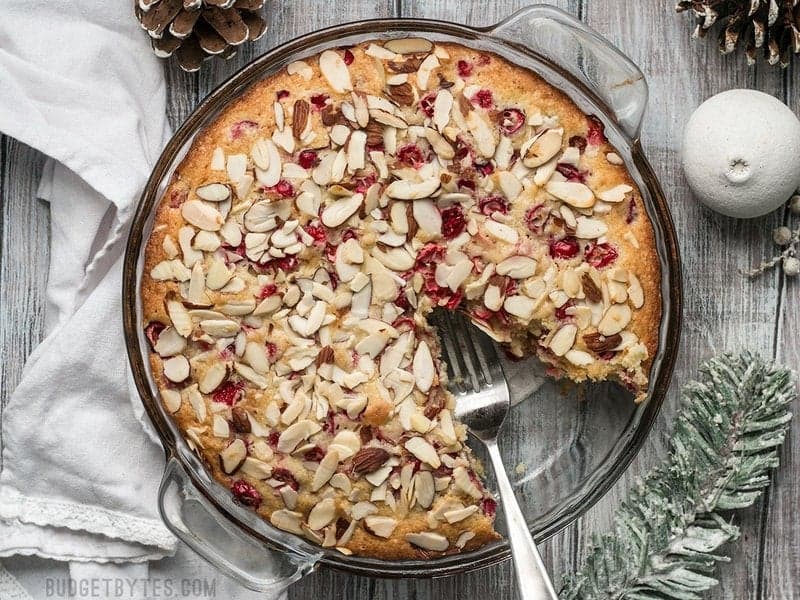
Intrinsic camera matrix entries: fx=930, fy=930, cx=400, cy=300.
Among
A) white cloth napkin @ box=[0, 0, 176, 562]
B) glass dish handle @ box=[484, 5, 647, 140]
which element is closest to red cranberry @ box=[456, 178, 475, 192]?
glass dish handle @ box=[484, 5, 647, 140]

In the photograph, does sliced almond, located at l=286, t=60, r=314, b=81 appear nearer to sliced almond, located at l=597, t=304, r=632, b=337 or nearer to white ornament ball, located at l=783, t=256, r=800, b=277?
sliced almond, located at l=597, t=304, r=632, b=337

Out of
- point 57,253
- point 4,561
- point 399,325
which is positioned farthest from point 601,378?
point 4,561

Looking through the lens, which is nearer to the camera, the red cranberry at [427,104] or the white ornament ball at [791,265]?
the red cranberry at [427,104]

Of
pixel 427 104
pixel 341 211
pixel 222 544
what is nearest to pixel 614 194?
pixel 427 104

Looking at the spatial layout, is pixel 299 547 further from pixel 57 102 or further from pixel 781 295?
pixel 781 295

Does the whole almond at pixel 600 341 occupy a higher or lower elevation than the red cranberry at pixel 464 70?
lower

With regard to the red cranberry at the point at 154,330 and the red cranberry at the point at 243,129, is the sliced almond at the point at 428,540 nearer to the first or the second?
the red cranberry at the point at 154,330

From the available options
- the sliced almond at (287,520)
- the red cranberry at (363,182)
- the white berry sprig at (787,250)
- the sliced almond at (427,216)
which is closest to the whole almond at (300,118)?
the red cranberry at (363,182)
